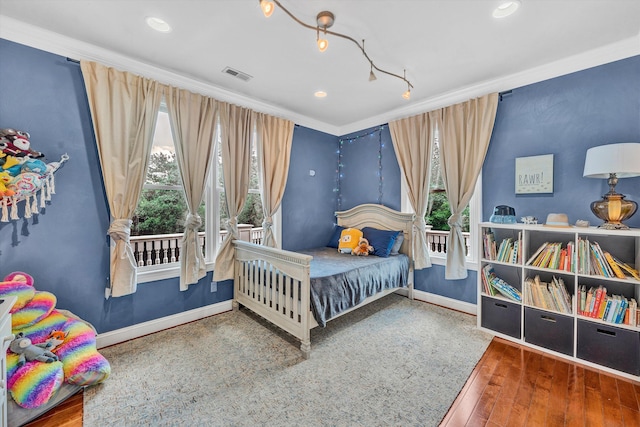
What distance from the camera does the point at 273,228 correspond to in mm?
3629

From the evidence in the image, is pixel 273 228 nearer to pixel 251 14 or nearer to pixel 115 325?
pixel 115 325

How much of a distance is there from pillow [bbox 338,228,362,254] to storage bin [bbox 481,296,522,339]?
1.53m

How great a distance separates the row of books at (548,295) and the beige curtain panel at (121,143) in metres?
3.56

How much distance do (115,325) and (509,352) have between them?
350 cm

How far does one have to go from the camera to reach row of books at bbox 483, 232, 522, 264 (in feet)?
8.08

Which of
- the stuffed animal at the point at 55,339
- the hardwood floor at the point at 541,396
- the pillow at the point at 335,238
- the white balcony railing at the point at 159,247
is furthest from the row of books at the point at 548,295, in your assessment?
the stuffed animal at the point at 55,339

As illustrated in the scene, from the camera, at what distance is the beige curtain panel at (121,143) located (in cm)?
224

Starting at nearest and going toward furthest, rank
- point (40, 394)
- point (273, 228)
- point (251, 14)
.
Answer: point (40, 394) < point (251, 14) < point (273, 228)

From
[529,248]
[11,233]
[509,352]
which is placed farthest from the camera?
[529,248]

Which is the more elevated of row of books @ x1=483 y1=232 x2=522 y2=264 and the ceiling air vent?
the ceiling air vent

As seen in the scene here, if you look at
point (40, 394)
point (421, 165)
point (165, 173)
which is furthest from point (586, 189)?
point (40, 394)

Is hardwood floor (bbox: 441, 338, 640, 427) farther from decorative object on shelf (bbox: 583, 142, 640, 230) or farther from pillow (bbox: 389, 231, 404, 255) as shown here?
pillow (bbox: 389, 231, 404, 255)

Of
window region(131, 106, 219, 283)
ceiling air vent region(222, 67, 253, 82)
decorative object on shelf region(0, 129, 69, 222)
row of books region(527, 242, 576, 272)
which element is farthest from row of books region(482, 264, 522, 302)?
decorative object on shelf region(0, 129, 69, 222)

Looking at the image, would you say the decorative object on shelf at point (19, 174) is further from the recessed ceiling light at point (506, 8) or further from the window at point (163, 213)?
the recessed ceiling light at point (506, 8)
